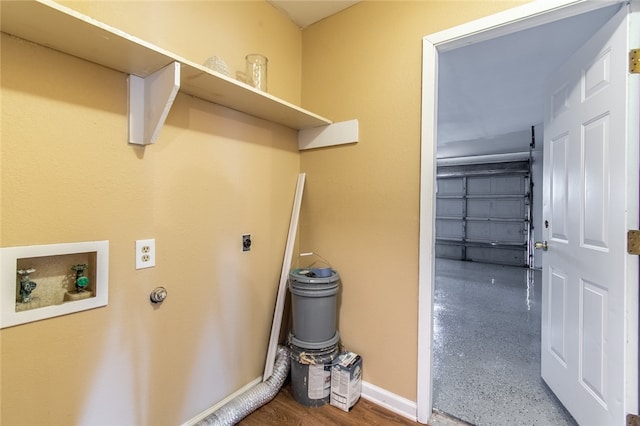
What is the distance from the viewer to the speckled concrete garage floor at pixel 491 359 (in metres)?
1.77

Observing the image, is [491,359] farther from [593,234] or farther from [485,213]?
[485,213]

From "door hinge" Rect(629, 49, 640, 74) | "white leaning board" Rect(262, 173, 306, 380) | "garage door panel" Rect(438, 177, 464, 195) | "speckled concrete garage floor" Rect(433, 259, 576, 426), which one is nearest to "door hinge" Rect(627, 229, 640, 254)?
"door hinge" Rect(629, 49, 640, 74)

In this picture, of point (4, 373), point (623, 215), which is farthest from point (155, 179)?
point (623, 215)

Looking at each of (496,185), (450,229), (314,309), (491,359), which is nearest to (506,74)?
(491,359)

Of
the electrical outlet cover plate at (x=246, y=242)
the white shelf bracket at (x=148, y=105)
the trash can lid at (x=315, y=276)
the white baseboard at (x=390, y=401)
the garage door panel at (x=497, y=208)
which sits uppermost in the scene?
the white shelf bracket at (x=148, y=105)

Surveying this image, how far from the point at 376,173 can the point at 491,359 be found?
76.5 inches

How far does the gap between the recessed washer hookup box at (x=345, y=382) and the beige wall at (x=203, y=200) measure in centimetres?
14

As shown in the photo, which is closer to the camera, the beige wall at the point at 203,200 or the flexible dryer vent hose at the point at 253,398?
the beige wall at the point at 203,200

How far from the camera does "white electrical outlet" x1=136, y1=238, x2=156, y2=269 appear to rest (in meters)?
1.30

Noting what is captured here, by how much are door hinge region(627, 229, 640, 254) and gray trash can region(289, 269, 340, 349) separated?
1.45m

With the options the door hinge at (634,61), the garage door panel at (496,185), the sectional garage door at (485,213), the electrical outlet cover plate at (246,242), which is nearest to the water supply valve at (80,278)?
the electrical outlet cover plate at (246,242)

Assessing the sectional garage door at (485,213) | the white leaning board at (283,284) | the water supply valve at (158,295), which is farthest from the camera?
the sectional garage door at (485,213)

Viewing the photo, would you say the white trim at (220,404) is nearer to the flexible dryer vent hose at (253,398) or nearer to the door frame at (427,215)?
the flexible dryer vent hose at (253,398)

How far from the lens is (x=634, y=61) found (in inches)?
49.9
